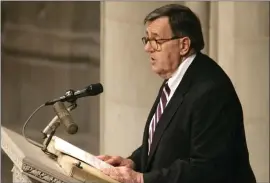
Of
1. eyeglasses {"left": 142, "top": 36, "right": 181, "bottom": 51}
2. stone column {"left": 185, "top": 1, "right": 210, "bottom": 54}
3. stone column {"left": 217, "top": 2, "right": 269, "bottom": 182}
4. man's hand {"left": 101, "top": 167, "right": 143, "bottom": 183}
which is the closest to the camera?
man's hand {"left": 101, "top": 167, "right": 143, "bottom": 183}

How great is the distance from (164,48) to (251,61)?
201 cm

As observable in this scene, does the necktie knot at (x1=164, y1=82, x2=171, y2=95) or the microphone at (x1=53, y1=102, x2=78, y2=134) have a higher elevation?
the necktie knot at (x1=164, y1=82, x2=171, y2=95)

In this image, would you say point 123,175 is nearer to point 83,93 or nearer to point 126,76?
point 83,93

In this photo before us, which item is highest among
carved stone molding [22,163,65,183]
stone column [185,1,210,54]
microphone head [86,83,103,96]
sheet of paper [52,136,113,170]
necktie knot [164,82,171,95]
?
stone column [185,1,210,54]

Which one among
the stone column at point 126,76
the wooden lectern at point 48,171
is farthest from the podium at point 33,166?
the stone column at point 126,76

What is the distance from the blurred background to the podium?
2226 mm

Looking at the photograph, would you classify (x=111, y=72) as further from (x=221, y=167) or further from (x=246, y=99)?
(x=221, y=167)

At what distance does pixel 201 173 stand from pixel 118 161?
465mm

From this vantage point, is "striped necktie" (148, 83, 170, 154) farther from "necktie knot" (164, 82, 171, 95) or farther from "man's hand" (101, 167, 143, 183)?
"man's hand" (101, 167, 143, 183)

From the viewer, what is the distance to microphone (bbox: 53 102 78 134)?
280cm

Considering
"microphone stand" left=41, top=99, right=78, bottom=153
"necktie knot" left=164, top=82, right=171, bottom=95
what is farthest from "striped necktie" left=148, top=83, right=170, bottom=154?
"microphone stand" left=41, top=99, right=78, bottom=153

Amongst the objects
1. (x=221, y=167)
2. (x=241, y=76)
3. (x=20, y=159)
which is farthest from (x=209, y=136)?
(x=241, y=76)

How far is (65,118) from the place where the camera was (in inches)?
112

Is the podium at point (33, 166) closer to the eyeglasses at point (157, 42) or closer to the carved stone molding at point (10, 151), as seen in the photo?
the carved stone molding at point (10, 151)
